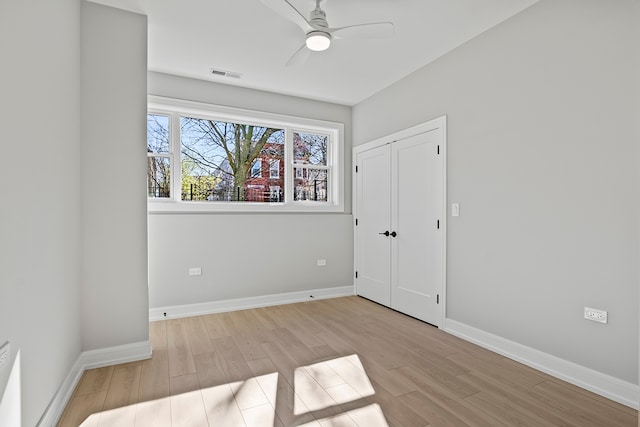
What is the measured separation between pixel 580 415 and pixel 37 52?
144 inches

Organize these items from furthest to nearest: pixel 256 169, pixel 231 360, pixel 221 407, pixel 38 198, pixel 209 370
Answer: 1. pixel 256 169
2. pixel 231 360
3. pixel 209 370
4. pixel 221 407
5. pixel 38 198

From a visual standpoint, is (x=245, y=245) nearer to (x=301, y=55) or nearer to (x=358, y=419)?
(x=301, y=55)

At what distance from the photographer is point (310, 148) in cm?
477

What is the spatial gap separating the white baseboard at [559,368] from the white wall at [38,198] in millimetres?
3209

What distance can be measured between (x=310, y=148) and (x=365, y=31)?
8.00 ft

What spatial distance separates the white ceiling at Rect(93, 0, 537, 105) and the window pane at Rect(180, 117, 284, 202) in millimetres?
602

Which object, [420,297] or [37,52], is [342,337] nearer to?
[420,297]

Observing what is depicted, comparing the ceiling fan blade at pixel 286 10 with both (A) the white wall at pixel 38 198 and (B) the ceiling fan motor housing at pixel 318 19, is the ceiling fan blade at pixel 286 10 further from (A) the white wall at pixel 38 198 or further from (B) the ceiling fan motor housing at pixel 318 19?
(A) the white wall at pixel 38 198

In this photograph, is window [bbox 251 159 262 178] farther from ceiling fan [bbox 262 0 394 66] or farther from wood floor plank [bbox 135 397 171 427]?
wood floor plank [bbox 135 397 171 427]

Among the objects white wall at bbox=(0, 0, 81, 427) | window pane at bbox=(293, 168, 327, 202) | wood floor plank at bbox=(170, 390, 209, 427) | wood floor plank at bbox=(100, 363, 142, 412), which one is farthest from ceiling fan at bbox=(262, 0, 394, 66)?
wood floor plank at bbox=(100, 363, 142, 412)

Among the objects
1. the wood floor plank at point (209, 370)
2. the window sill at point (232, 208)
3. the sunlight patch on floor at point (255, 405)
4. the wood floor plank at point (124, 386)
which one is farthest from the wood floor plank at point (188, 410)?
the window sill at point (232, 208)

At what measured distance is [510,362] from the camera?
259 centimetres

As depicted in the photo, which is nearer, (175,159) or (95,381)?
(95,381)

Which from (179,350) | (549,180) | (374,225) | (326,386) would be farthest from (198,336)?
(549,180)
